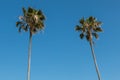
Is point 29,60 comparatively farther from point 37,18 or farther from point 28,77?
point 37,18

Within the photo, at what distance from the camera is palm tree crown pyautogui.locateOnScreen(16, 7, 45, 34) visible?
136ft

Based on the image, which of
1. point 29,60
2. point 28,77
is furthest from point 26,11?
point 28,77

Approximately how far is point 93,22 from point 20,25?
1405cm

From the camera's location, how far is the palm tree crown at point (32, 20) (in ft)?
136

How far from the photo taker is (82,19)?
47.6m

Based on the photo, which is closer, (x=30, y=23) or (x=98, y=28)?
(x=30, y=23)

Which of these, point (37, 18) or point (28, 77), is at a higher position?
point (37, 18)

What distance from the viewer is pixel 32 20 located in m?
41.5

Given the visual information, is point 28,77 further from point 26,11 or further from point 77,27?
point 77,27

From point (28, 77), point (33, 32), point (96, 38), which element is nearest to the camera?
point (28, 77)

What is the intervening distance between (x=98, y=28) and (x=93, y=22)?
58.1 inches

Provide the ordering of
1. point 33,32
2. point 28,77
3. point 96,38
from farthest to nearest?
1. point 96,38
2. point 33,32
3. point 28,77

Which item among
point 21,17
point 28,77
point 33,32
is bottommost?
point 28,77

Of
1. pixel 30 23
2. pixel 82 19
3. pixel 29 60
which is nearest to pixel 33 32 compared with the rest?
pixel 30 23
